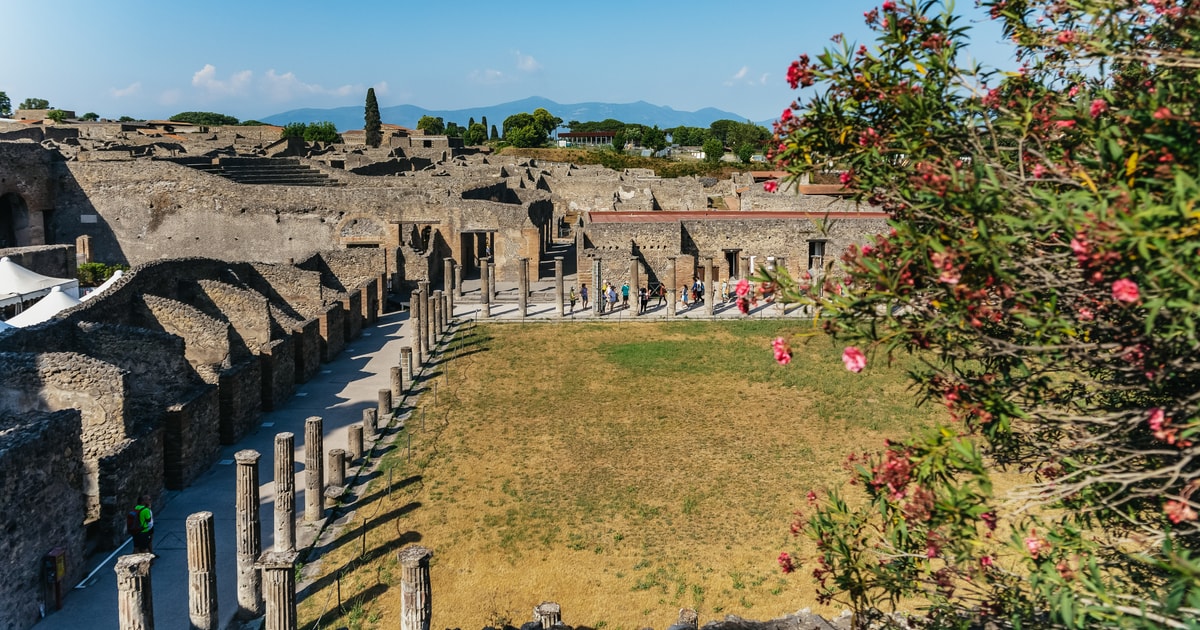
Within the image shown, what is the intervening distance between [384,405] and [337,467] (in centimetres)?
394

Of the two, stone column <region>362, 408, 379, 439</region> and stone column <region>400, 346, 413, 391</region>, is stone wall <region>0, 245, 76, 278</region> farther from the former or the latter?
stone column <region>362, 408, 379, 439</region>

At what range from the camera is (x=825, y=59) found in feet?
18.8

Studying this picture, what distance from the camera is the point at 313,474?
13000 millimetres

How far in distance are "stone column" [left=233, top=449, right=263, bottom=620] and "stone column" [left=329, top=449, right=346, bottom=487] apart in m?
2.42

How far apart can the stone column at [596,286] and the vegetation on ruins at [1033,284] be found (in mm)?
22254

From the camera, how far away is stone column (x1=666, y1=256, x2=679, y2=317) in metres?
28.2

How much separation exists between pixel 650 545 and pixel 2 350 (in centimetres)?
1043

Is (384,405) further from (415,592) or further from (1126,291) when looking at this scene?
(1126,291)

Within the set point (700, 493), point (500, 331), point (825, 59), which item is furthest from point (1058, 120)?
point (500, 331)

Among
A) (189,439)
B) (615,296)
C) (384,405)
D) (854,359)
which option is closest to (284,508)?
(189,439)

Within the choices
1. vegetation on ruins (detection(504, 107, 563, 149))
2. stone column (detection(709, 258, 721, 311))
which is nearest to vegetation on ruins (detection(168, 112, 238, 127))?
vegetation on ruins (detection(504, 107, 563, 149))

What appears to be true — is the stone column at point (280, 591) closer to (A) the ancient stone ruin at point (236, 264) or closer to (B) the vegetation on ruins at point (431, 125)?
(A) the ancient stone ruin at point (236, 264)

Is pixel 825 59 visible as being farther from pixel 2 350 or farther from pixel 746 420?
pixel 2 350

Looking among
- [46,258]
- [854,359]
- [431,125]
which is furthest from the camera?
[431,125]
